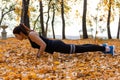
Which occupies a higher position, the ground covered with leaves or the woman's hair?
the woman's hair

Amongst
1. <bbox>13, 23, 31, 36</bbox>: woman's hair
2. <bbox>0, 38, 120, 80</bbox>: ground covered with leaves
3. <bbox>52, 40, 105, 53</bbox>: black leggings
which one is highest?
<bbox>13, 23, 31, 36</bbox>: woman's hair

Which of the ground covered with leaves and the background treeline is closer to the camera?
the ground covered with leaves

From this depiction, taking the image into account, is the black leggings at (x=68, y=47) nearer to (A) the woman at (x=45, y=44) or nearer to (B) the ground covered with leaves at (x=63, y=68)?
(A) the woman at (x=45, y=44)

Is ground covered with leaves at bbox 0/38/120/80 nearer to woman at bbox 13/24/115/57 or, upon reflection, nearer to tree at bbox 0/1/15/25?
woman at bbox 13/24/115/57

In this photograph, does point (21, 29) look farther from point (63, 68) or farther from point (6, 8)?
point (6, 8)

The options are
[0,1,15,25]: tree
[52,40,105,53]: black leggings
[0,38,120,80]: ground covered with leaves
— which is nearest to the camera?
[0,38,120,80]: ground covered with leaves

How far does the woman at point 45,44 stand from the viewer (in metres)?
8.46

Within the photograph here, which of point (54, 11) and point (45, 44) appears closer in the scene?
point (45, 44)

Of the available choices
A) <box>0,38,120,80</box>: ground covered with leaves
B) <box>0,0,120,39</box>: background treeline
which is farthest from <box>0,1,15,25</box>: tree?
<box>0,38,120,80</box>: ground covered with leaves

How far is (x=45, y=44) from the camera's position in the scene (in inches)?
336

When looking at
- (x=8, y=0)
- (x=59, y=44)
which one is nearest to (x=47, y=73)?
(x=59, y=44)

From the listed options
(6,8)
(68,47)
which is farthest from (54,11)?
(68,47)

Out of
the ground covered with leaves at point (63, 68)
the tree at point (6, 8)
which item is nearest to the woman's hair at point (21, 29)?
the ground covered with leaves at point (63, 68)

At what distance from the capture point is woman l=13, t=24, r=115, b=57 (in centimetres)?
846
